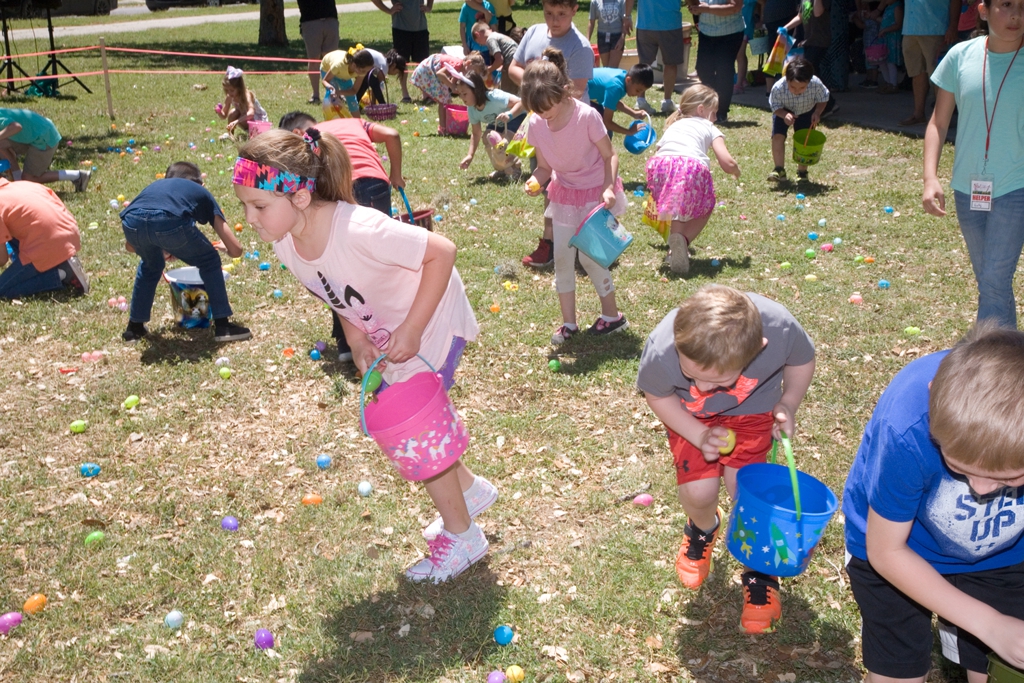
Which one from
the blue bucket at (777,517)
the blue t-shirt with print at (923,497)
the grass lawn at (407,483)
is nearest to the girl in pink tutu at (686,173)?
the grass lawn at (407,483)

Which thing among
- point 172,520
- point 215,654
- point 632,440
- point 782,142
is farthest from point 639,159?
point 215,654

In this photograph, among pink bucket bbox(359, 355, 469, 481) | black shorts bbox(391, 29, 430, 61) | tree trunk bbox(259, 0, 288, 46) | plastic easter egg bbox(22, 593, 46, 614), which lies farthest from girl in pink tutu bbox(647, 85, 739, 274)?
tree trunk bbox(259, 0, 288, 46)

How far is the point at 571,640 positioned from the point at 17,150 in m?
8.72

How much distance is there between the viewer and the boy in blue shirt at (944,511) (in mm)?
1818

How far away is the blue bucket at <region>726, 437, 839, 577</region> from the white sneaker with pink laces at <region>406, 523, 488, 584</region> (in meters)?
1.08

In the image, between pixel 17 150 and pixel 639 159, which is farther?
pixel 639 159

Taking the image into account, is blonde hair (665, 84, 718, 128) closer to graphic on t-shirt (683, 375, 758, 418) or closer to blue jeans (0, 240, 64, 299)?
graphic on t-shirt (683, 375, 758, 418)

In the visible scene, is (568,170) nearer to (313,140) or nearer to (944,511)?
(313,140)

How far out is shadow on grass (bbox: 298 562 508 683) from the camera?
310cm

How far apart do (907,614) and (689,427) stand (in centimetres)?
87

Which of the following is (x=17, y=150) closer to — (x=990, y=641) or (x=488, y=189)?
(x=488, y=189)

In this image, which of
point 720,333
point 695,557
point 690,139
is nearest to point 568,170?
point 690,139

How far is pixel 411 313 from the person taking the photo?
10.2ft

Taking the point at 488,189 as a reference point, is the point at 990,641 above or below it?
above
